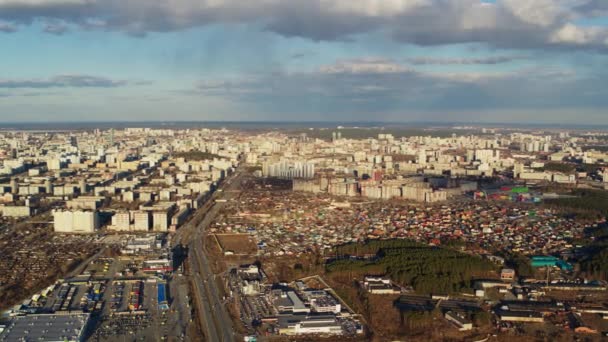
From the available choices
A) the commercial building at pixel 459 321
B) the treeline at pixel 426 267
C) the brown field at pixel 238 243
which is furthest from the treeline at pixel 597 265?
the brown field at pixel 238 243

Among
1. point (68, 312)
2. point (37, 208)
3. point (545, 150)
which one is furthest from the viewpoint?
point (545, 150)

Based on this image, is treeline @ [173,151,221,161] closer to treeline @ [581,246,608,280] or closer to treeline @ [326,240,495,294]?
treeline @ [326,240,495,294]

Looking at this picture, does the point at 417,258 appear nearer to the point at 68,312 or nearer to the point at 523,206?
the point at 68,312

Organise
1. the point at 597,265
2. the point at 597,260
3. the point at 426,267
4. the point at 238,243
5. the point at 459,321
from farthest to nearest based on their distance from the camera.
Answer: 1. the point at 238,243
2. the point at 597,260
3. the point at 597,265
4. the point at 426,267
5. the point at 459,321

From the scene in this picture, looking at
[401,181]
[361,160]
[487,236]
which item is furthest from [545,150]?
[487,236]

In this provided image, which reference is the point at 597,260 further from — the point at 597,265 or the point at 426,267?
the point at 426,267

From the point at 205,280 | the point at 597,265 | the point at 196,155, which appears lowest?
the point at 205,280

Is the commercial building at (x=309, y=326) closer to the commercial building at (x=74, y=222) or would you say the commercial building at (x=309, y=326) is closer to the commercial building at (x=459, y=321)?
the commercial building at (x=459, y=321)

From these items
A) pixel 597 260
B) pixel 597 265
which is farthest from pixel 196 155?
pixel 597 265

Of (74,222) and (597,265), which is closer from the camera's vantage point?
(597,265)
